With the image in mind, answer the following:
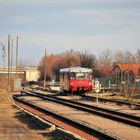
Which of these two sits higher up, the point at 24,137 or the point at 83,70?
the point at 83,70

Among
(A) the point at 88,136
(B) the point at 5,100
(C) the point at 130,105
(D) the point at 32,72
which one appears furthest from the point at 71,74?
(D) the point at 32,72

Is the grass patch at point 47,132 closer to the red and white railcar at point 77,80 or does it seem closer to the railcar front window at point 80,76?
the red and white railcar at point 77,80

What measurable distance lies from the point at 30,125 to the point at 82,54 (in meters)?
115

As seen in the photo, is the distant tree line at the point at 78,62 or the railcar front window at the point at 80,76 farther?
the distant tree line at the point at 78,62

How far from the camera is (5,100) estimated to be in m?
38.8

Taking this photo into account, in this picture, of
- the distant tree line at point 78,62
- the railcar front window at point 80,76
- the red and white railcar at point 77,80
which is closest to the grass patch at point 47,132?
the red and white railcar at point 77,80

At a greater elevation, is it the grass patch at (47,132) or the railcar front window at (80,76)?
the railcar front window at (80,76)

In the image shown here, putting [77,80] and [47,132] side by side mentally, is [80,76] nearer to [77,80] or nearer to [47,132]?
[77,80]

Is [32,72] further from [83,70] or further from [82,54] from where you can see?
[83,70]

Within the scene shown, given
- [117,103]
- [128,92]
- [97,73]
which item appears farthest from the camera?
[97,73]

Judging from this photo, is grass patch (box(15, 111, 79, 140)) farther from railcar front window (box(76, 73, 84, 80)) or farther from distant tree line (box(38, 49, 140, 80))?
distant tree line (box(38, 49, 140, 80))

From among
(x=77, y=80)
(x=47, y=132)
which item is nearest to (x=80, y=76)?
(x=77, y=80)

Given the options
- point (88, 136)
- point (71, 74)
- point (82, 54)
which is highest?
point (82, 54)

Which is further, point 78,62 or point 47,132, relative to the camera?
point 78,62
